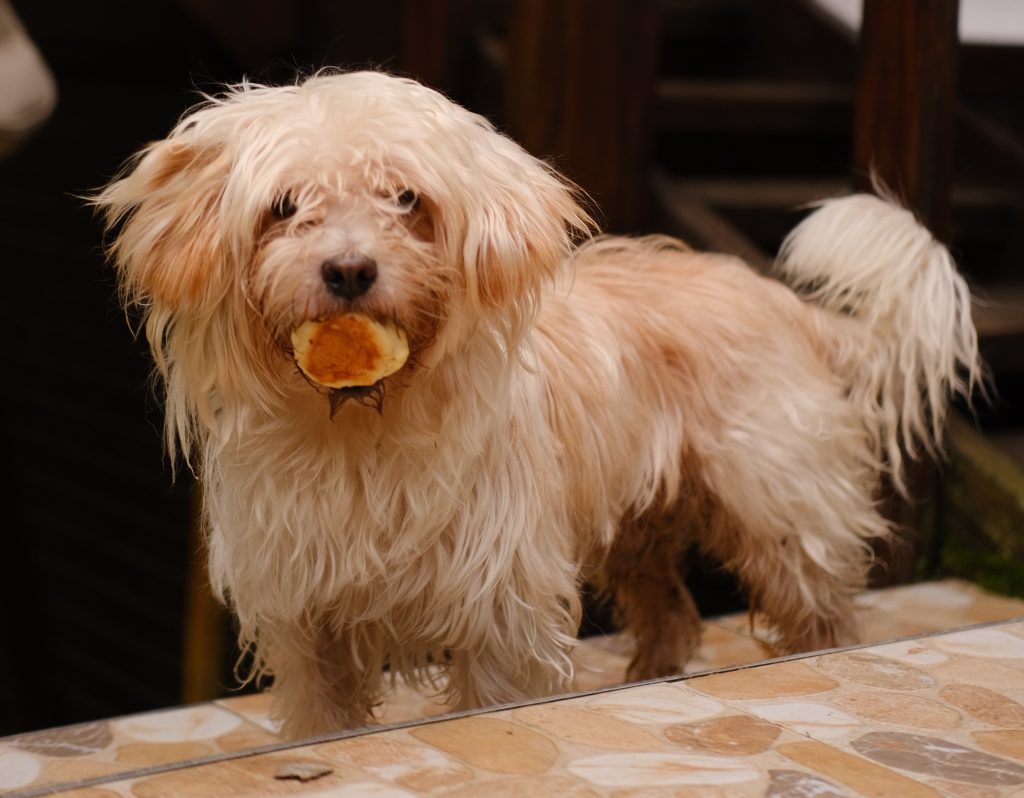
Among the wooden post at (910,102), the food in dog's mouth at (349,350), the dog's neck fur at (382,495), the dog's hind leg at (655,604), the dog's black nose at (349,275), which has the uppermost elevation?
the wooden post at (910,102)

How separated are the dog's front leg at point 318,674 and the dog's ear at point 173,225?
0.68 metres

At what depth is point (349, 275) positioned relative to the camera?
2.05m

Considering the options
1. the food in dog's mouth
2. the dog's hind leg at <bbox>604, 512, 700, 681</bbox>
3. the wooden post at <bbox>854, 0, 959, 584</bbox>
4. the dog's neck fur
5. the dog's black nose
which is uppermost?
the wooden post at <bbox>854, 0, 959, 584</bbox>

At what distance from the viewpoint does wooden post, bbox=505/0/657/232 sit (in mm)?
4289

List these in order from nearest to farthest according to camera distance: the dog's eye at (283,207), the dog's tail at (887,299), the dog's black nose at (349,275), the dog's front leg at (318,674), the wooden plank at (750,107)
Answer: the dog's black nose at (349,275), the dog's eye at (283,207), the dog's front leg at (318,674), the dog's tail at (887,299), the wooden plank at (750,107)

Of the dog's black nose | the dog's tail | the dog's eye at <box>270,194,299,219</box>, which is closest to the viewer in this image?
the dog's black nose

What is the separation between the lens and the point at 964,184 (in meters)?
5.23

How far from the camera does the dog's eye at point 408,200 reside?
7.20 feet

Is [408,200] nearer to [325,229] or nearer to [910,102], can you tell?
[325,229]

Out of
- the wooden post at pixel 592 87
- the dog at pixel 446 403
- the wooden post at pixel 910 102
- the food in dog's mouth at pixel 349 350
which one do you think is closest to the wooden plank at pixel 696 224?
the wooden post at pixel 592 87

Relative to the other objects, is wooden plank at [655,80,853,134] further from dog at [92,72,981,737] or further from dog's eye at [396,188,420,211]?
dog's eye at [396,188,420,211]

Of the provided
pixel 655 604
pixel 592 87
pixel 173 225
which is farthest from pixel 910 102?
pixel 173 225

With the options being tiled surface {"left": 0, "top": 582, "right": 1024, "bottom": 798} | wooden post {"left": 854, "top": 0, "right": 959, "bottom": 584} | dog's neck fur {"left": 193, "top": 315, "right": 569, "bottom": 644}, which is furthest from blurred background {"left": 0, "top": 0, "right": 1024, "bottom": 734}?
tiled surface {"left": 0, "top": 582, "right": 1024, "bottom": 798}

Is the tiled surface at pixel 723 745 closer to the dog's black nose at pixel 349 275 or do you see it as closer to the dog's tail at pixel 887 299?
the dog's tail at pixel 887 299
